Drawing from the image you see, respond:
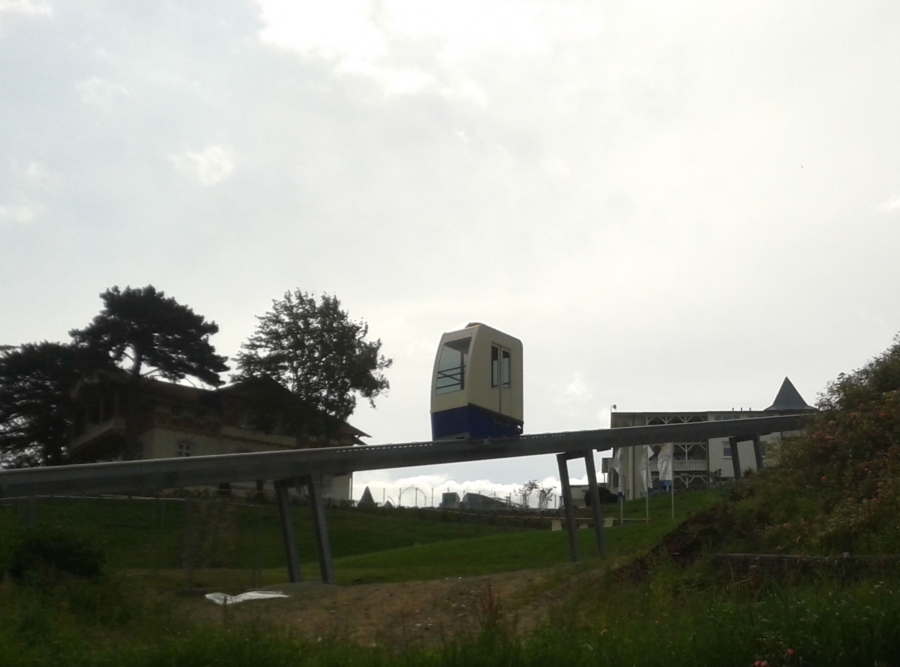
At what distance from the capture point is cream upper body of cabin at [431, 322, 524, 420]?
2122 cm

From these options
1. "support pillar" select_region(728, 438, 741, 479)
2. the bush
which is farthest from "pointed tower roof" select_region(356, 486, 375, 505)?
the bush

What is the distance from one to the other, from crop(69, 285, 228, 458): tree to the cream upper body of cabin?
124 ft

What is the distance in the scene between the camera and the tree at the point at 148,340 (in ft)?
186

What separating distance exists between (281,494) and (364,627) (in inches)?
279

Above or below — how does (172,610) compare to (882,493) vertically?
below

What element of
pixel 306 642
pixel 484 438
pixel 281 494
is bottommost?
pixel 306 642

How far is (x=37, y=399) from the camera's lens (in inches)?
2186

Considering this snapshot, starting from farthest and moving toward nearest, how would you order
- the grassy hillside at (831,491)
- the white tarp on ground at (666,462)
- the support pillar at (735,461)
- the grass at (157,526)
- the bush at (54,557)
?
the white tarp on ground at (666,462), the support pillar at (735,461), the grass at (157,526), the bush at (54,557), the grassy hillside at (831,491)

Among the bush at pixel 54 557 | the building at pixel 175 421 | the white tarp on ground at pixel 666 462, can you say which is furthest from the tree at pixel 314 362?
the bush at pixel 54 557

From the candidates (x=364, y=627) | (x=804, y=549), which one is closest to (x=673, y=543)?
(x=804, y=549)

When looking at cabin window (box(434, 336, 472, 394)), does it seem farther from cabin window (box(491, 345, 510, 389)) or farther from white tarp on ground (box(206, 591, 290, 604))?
white tarp on ground (box(206, 591, 290, 604))

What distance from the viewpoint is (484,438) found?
21203mm

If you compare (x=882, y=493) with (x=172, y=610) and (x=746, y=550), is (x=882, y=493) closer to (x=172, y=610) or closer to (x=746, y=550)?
(x=746, y=550)

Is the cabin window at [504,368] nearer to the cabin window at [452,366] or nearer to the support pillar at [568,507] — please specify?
the cabin window at [452,366]
